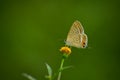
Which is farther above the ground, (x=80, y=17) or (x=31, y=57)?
(x=80, y=17)

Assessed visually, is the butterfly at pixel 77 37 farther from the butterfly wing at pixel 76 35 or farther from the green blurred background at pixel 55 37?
the green blurred background at pixel 55 37

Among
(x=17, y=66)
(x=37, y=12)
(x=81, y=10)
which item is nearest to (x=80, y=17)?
(x=81, y=10)

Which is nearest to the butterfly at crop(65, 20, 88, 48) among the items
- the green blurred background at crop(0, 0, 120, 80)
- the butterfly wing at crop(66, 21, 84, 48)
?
the butterfly wing at crop(66, 21, 84, 48)

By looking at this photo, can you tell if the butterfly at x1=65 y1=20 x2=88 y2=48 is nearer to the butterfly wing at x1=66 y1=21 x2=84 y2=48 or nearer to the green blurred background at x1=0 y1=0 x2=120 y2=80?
the butterfly wing at x1=66 y1=21 x2=84 y2=48

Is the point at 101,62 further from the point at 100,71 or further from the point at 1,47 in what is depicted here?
the point at 1,47

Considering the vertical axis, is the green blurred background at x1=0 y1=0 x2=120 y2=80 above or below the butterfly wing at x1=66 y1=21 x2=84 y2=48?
above

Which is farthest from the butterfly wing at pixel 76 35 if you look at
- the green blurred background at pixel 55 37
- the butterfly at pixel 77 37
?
the green blurred background at pixel 55 37

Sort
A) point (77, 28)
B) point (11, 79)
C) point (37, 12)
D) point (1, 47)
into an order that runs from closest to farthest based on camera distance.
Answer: point (77, 28) < point (11, 79) < point (1, 47) < point (37, 12)

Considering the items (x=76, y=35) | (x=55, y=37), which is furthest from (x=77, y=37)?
(x=55, y=37)
